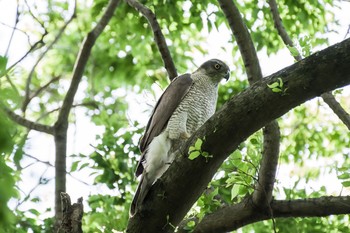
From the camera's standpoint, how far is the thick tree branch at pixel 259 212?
16.8ft

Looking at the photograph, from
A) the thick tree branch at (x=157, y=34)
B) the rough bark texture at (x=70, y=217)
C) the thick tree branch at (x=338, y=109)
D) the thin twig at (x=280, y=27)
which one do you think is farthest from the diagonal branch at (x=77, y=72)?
the thick tree branch at (x=338, y=109)

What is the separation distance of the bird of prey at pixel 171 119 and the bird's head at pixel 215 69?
0.43 meters

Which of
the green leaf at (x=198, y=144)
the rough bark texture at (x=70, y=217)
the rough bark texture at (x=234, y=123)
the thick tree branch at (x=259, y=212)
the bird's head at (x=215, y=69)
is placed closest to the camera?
the rough bark texture at (x=234, y=123)

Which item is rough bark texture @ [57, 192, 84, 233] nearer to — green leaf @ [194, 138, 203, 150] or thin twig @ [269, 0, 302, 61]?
green leaf @ [194, 138, 203, 150]

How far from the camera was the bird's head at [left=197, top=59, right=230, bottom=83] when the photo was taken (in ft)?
25.1

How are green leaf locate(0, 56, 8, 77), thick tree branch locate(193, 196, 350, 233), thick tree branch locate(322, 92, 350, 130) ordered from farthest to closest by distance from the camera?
1. thick tree branch locate(322, 92, 350, 130)
2. thick tree branch locate(193, 196, 350, 233)
3. green leaf locate(0, 56, 8, 77)

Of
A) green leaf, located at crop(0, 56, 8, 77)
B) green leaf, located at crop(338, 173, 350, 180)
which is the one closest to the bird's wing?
green leaf, located at crop(338, 173, 350, 180)

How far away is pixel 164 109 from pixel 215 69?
4.68 ft

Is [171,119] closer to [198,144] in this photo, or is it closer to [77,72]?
[77,72]

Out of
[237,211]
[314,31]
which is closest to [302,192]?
[314,31]

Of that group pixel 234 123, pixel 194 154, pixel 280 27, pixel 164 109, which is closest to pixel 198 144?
pixel 194 154

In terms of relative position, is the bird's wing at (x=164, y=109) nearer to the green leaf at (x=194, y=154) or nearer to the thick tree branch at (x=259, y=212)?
the thick tree branch at (x=259, y=212)

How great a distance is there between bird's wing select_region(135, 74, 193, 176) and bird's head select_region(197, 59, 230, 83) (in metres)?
0.84

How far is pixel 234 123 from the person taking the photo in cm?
422
